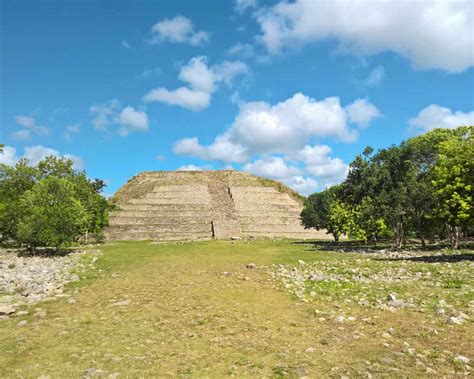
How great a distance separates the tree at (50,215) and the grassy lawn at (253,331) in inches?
788

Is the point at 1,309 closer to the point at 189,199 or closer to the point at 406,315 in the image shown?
the point at 406,315

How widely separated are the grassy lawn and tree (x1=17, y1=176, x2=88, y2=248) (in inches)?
788

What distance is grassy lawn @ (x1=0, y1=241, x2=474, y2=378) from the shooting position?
7707mm

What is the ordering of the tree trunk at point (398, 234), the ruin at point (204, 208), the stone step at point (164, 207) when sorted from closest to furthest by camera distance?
the tree trunk at point (398, 234) → the ruin at point (204, 208) → the stone step at point (164, 207)

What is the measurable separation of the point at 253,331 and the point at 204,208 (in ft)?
256

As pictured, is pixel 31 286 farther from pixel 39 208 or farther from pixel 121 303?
pixel 39 208

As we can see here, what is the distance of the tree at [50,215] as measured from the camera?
113ft

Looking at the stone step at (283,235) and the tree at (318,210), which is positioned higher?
the tree at (318,210)

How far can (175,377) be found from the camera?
7320mm

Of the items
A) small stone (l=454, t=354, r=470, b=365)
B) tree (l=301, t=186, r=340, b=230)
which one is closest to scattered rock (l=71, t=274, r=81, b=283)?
small stone (l=454, t=354, r=470, b=365)

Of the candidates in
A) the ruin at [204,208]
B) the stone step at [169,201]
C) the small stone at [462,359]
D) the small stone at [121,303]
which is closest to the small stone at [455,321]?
the small stone at [462,359]

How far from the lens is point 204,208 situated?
8781 centimetres

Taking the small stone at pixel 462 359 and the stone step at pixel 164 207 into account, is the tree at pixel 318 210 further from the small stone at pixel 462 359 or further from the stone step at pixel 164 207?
the small stone at pixel 462 359

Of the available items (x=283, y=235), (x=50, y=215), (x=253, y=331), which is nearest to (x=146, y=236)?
(x=283, y=235)
